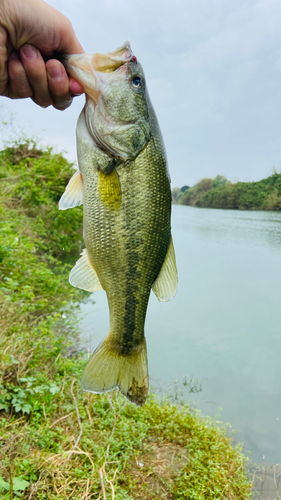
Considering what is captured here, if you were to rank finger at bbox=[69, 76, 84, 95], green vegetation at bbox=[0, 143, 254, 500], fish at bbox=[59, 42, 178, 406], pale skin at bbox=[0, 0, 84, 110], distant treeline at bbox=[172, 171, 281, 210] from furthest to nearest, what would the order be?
distant treeline at bbox=[172, 171, 281, 210]
green vegetation at bbox=[0, 143, 254, 500]
finger at bbox=[69, 76, 84, 95]
pale skin at bbox=[0, 0, 84, 110]
fish at bbox=[59, 42, 178, 406]

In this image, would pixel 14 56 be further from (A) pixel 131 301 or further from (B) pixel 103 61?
(A) pixel 131 301

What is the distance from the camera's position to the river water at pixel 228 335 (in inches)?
208

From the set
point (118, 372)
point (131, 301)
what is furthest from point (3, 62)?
point (118, 372)

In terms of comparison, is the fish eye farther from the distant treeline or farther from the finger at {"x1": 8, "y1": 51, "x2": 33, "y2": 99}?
the distant treeline

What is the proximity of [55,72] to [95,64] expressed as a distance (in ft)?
0.81

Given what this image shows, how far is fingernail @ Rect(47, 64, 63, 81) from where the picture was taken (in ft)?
5.03

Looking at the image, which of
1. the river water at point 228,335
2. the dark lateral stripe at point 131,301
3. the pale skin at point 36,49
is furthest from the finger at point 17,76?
the river water at point 228,335

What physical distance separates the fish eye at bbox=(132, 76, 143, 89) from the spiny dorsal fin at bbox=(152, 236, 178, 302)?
2.43 feet

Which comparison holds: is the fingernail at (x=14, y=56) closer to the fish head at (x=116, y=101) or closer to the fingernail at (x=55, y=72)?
the fingernail at (x=55, y=72)

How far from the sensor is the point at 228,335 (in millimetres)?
7359

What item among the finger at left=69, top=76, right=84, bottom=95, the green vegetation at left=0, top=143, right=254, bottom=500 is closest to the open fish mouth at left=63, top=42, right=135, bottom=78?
the finger at left=69, top=76, right=84, bottom=95

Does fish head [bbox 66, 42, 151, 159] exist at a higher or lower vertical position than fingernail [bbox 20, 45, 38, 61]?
lower

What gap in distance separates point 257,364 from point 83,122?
650 centimetres

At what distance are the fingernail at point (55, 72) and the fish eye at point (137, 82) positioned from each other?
39 centimetres
